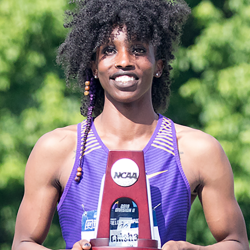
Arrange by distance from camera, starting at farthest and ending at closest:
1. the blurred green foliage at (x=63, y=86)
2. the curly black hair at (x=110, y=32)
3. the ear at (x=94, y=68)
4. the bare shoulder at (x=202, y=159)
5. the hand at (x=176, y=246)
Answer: the blurred green foliage at (x=63, y=86)
the ear at (x=94, y=68)
the curly black hair at (x=110, y=32)
the bare shoulder at (x=202, y=159)
the hand at (x=176, y=246)

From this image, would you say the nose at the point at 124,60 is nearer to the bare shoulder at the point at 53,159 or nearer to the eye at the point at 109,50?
the eye at the point at 109,50

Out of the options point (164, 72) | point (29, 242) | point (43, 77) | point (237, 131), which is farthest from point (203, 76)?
point (29, 242)

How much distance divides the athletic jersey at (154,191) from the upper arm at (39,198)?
3.8 inches

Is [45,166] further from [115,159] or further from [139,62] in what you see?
[139,62]

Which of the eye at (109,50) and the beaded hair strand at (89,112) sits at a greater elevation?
the eye at (109,50)

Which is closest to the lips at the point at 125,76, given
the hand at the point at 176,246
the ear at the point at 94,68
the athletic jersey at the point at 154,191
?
the ear at the point at 94,68

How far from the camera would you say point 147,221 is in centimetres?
270

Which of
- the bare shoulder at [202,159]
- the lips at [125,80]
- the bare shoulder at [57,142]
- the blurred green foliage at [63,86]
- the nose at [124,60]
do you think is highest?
the blurred green foliage at [63,86]

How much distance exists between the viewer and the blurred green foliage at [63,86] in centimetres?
696

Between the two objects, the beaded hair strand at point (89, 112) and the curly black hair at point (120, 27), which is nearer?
the beaded hair strand at point (89, 112)

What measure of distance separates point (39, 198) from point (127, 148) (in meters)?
0.63

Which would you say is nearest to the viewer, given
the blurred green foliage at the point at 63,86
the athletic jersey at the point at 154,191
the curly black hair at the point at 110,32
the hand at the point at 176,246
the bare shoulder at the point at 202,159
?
the hand at the point at 176,246

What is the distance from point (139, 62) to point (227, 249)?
1.25 metres

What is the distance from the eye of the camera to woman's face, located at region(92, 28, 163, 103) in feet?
10.2
